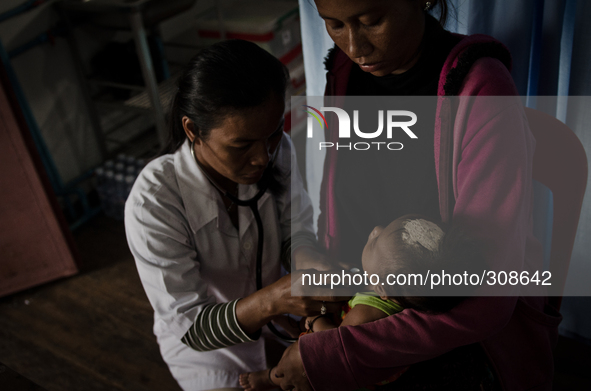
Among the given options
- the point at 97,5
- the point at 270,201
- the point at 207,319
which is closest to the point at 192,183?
the point at 270,201

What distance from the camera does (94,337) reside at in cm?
195

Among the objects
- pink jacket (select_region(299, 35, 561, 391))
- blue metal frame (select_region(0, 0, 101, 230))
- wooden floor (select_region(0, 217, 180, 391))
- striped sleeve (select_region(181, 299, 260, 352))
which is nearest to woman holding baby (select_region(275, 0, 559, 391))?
pink jacket (select_region(299, 35, 561, 391))

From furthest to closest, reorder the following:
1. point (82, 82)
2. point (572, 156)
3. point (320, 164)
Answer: point (82, 82)
point (320, 164)
point (572, 156)

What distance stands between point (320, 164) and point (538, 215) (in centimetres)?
78

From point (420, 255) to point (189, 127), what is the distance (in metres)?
0.59

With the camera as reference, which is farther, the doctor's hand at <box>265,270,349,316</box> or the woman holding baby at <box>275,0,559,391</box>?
the doctor's hand at <box>265,270,349,316</box>

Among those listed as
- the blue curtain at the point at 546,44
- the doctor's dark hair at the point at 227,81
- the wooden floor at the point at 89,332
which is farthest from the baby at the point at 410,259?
the wooden floor at the point at 89,332

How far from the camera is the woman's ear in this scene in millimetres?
1043

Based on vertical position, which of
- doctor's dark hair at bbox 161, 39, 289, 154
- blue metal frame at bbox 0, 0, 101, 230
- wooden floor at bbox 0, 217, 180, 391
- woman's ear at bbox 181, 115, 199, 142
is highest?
doctor's dark hair at bbox 161, 39, 289, 154

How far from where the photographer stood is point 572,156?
1005 millimetres

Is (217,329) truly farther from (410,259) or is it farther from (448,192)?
(448,192)

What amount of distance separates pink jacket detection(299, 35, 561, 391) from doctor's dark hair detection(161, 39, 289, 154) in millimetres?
357

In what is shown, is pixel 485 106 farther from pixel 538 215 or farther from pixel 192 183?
pixel 538 215

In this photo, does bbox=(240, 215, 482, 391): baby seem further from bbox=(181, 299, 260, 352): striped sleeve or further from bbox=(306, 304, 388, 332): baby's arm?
bbox=(181, 299, 260, 352): striped sleeve
